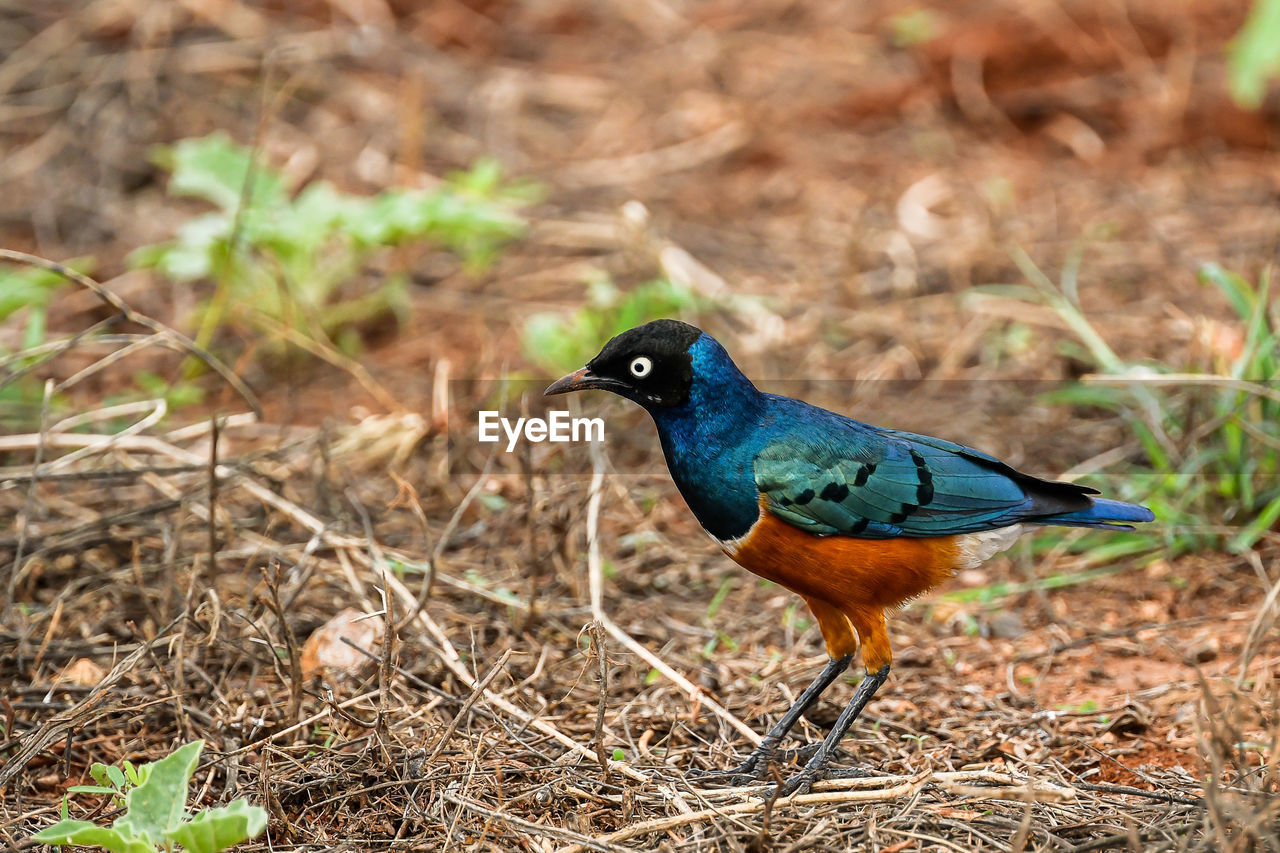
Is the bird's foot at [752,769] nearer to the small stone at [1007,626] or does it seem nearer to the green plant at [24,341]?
the small stone at [1007,626]

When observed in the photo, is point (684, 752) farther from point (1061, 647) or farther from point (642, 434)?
point (642, 434)

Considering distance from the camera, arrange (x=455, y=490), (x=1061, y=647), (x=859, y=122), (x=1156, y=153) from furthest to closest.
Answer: (x=859, y=122), (x=1156, y=153), (x=455, y=490), (x=1061, y=647)

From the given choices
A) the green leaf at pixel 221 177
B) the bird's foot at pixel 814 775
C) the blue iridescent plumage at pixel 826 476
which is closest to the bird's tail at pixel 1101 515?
the blue iridescent plumage at pixel 826 476

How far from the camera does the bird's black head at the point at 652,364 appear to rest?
3201 millimetres

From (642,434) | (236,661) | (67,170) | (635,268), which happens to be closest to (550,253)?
(635,268)

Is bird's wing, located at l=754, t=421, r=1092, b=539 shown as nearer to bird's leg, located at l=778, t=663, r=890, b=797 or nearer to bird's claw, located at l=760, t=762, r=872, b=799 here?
bird's leg, located at l=778, t=663, r=890, b=797

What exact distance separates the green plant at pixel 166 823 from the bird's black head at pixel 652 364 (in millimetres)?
1251

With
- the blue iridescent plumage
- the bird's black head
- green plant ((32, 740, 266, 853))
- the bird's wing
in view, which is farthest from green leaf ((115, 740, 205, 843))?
the bird's wing

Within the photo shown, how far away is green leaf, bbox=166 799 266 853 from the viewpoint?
244cm

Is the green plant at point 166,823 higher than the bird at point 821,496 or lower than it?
lower

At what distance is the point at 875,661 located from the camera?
3361 mm

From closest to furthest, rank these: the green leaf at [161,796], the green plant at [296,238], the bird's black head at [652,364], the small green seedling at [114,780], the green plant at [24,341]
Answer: the green leaf at [161,796] < the small green seedling at [114,780] < the bird's black head at [652,364] < the green plant at [24,341] < the green plant at [296,238]

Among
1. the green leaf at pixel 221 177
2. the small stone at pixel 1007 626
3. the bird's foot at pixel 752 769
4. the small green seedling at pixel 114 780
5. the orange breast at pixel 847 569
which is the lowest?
the bird's foot at pixel 752 769

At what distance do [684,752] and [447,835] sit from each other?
84 centimetres
